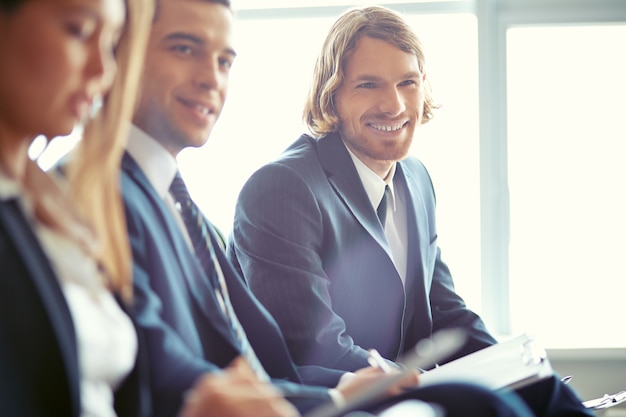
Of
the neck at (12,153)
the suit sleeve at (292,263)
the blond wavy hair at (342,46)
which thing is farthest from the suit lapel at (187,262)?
the blond wavy hair at (342,46)

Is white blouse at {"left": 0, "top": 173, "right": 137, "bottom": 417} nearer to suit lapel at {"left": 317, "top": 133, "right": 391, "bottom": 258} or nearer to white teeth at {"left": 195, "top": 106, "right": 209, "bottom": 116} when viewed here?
white teeth at {"left": 195, "top": 106, "right": 209, "bottom": 116}

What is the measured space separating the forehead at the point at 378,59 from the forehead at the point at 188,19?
103 cm

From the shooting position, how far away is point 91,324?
960 mm

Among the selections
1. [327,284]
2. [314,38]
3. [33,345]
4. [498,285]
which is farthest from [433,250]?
[33,345]

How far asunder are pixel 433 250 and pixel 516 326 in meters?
1.33

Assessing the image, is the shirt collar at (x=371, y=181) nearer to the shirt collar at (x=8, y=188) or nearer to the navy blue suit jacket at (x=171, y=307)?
the navy blue suit jacket at (x=171, y=307)

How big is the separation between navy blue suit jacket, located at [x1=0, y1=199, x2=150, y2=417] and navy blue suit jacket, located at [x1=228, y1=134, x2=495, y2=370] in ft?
3.58

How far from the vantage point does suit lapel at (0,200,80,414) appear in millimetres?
846

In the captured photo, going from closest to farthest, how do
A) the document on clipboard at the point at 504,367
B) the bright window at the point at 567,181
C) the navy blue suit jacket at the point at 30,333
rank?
the navy blue suit jacket at the point at 30,333 < the document on clipboard at the point at 504,367 < the bright window at the point at 567,181

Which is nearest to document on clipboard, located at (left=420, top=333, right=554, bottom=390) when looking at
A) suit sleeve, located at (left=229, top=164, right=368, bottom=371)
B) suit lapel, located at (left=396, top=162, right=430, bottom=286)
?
suit sleeve, located at (left=229, top=164, right=368, bottom=371)

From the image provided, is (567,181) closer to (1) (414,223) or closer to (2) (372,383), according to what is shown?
(1) (414,223)

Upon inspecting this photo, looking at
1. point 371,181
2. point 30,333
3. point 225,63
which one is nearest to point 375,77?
point 371,181

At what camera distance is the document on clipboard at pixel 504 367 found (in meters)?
1.58

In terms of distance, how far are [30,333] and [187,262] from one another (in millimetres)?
454
